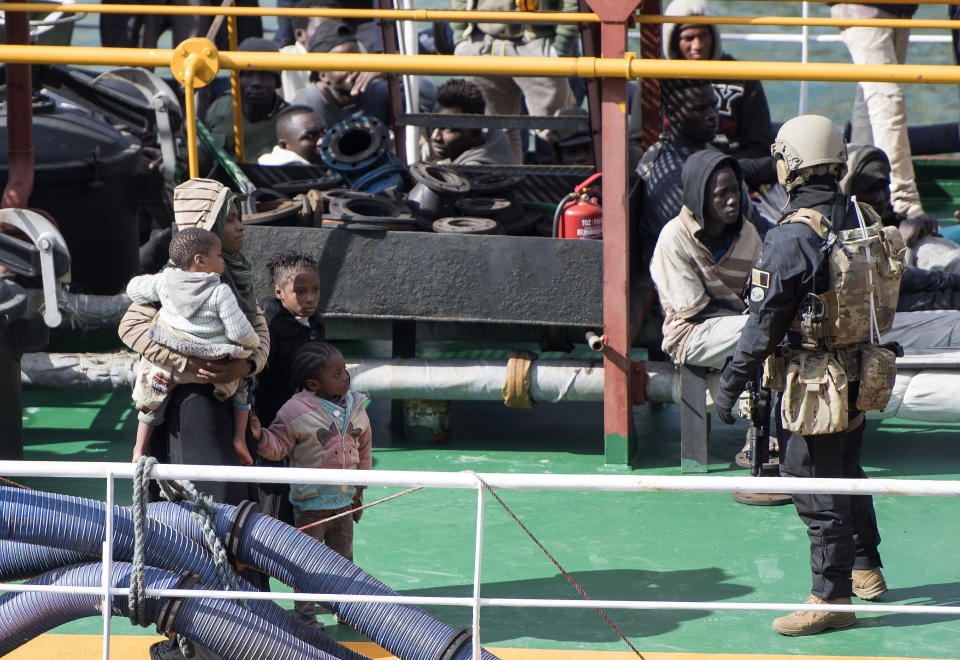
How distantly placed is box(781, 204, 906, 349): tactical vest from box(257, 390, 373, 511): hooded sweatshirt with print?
70.3 inches

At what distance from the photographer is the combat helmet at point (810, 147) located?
4789 millimetres

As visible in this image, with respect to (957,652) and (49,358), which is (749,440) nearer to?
(957,652)

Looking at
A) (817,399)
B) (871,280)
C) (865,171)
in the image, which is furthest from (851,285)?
(865,171)

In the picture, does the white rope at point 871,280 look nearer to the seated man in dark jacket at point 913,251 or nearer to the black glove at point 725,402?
the black glove at point 725,402

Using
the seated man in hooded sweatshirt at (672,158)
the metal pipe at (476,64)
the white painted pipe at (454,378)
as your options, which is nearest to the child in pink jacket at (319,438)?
the metal pipe at (476,64)

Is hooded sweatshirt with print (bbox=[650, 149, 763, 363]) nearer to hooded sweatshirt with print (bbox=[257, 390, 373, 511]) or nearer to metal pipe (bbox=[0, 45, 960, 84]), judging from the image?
metal pipe (bbox=[0, 45, 960, 84])

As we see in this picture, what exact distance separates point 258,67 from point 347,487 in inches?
90.4

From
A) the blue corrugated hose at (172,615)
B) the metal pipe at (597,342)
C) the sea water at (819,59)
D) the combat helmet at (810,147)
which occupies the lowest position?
the blue corrugated hose at (172,615)

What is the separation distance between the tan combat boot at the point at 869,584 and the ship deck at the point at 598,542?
0.22 feet

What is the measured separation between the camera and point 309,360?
15.7 ft

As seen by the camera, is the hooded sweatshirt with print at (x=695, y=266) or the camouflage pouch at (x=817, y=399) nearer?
the camouflage pouch at (x=817, y=399)

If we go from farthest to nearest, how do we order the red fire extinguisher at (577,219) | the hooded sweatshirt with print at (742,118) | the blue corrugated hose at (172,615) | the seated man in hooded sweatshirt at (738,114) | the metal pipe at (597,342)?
the hooded sweatshirt with print at (742,118)
the seated man in hooded sweatshirt at (738,114)
the red fire extinguisher at (577,219)
the metal pipe at (597,342)
the blue corrugated hose at (172,615)

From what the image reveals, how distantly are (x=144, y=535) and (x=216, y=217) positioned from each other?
1.76m

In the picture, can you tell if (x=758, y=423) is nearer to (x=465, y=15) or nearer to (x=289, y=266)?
(x=289, y=266)
